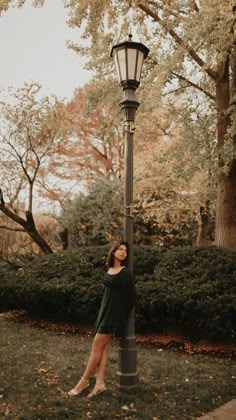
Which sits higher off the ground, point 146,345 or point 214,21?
point 214,21

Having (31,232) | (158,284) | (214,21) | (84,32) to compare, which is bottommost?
(158,284)

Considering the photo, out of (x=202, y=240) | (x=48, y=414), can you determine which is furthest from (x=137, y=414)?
(x=202, y=240)

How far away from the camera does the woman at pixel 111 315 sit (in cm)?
550

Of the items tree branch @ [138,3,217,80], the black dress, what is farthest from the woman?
tree branch @ [138,3,217,80]

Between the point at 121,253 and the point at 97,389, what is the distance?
60.6 inches

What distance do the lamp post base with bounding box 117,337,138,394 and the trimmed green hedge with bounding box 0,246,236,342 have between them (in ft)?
7.60

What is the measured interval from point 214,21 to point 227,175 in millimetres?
3846

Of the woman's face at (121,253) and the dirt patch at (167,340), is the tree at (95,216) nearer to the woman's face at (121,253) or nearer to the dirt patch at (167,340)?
the dirt patch at (167,340)

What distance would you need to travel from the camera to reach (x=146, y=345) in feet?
27.6

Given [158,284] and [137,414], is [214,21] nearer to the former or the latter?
[158,284]

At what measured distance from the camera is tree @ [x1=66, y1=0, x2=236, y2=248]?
10.8 meters

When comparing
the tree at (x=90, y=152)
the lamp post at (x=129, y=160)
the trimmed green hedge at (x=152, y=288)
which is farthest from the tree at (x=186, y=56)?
the tree at (x=90, y=152)

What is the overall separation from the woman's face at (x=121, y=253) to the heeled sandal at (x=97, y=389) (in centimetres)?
142

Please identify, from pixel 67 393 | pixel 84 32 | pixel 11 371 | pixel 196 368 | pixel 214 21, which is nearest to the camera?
pixel 67 393
